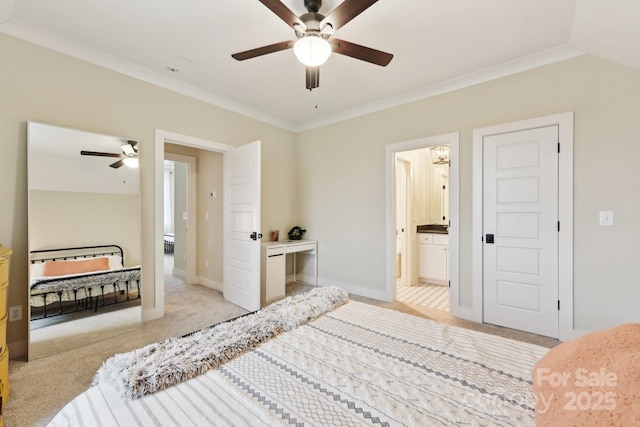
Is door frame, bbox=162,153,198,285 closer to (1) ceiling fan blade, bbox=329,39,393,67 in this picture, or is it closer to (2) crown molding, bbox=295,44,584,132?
(2) crown molding, bbox=295,44,584,132

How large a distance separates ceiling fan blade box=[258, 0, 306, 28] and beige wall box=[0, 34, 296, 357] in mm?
2036

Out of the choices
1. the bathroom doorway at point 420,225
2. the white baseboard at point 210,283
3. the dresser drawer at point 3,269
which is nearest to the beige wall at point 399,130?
the bathroom doorway at point 420,225

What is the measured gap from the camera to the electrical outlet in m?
2.17

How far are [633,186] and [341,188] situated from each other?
291 cm

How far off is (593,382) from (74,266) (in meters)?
3.44

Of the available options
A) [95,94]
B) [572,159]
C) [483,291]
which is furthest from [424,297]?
[95,94]

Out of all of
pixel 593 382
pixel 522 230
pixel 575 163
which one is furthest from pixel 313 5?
pixel 522 230

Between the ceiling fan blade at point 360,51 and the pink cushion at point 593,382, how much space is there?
6.01ft

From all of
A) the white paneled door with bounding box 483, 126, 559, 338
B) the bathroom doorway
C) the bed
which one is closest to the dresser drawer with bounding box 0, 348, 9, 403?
the bed

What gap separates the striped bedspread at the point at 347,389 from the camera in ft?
2.67

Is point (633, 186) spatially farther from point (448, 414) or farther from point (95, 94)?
point (95, 94)

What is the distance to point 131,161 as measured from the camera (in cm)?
276

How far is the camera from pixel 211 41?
7.73ft

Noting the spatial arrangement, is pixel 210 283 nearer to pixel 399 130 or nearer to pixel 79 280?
pixel 79 280
